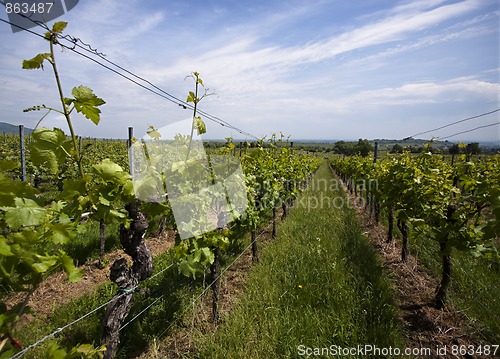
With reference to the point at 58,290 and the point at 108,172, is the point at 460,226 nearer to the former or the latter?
the point at 108,172

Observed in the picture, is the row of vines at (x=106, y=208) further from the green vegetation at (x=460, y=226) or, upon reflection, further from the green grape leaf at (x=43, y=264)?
the green vegetation at (x=460, y=226)

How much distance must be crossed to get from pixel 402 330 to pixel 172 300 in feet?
9.46

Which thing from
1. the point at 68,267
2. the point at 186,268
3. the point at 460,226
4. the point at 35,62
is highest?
the point at 35,62

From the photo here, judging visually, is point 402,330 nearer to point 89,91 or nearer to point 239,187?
point 239,187

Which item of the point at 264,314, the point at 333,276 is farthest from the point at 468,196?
the point at 264,314

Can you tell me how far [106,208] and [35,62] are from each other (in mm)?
826

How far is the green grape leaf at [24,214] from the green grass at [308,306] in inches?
90.3

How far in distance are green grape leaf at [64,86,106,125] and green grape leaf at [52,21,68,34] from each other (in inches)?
12.1

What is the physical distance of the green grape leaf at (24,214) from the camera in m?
1.03

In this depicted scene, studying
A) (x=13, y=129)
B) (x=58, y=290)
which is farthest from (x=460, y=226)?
(x=13, y=129)

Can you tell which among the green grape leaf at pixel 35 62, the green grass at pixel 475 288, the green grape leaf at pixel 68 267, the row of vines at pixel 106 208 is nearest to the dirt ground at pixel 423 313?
the green grass at pixel 475 288

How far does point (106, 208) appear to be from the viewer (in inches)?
64.3

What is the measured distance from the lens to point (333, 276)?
4.04 meters

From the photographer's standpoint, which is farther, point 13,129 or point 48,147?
point 13,129
